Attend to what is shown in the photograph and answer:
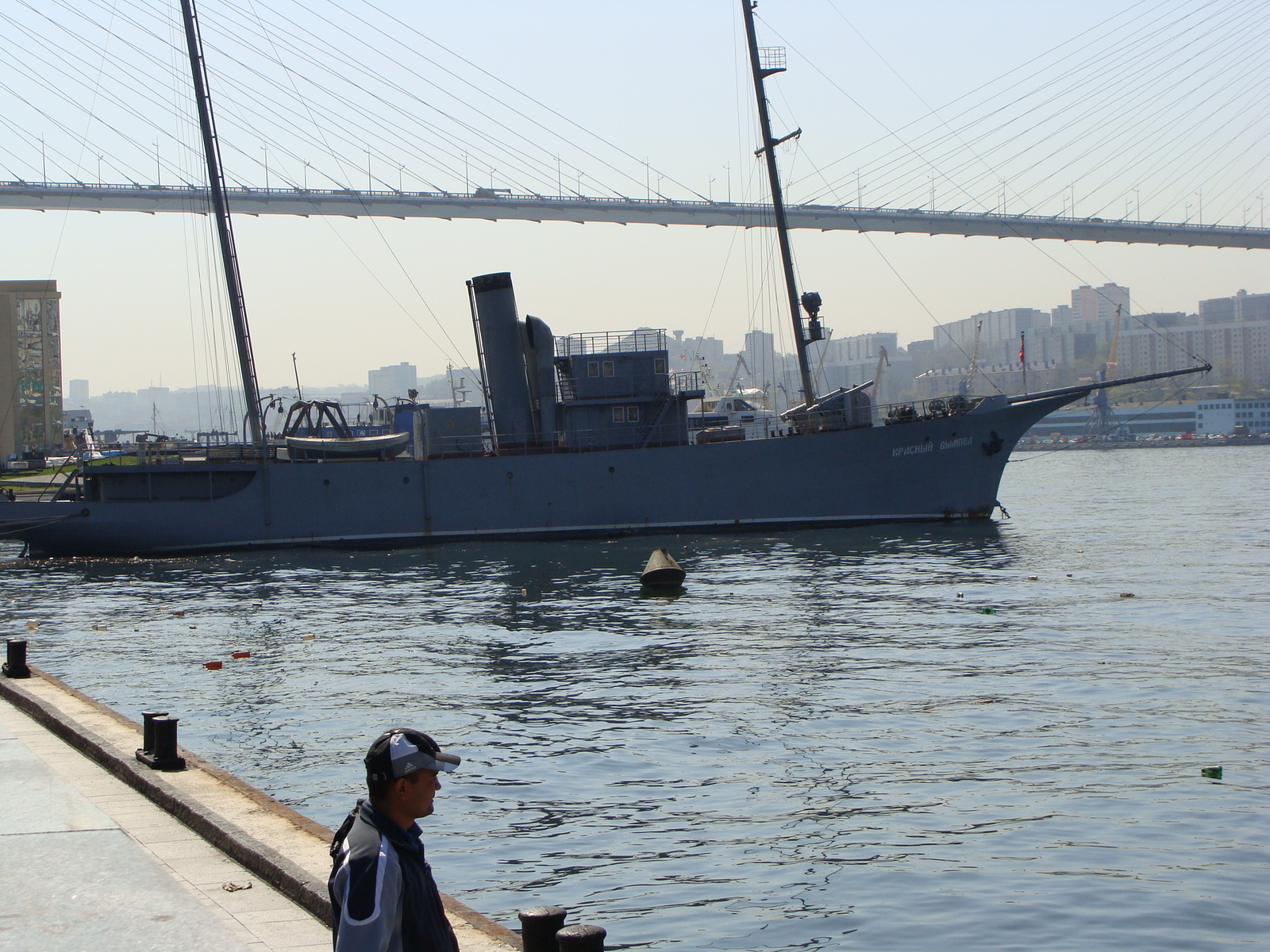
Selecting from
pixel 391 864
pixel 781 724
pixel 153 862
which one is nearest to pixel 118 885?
pixel 153 862

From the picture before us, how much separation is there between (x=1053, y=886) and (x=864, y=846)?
60.4 inches

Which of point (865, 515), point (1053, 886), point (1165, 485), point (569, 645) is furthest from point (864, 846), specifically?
point (1165, 485)

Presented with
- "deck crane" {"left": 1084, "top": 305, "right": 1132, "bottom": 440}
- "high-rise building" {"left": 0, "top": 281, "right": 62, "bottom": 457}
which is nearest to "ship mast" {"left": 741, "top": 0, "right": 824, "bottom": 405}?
"high-rise building" {"left": 0, "top": 281, "right": 62, "bottom": 457}

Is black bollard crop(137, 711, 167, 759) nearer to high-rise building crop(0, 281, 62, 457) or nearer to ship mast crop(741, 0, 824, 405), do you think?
ship mast crop(741, 0, 824, 405)

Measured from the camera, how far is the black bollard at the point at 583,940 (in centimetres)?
508

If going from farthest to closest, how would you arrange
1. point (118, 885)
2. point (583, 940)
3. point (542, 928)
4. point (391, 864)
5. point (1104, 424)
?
1. point (1104, 424)
2. point (118, 885)
3. point (542, 928)
4. point (583, 940)
5. point (391, 864)

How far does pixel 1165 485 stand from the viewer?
69250mm

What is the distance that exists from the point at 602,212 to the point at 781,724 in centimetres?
9612

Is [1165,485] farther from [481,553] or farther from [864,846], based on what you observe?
[864,846]

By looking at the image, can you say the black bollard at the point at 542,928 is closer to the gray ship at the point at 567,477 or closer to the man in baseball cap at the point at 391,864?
the man in baseball cap at the point at 391,864

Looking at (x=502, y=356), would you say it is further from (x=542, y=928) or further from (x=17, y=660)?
(x=542, y=928)

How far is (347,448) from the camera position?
4019 centimetres

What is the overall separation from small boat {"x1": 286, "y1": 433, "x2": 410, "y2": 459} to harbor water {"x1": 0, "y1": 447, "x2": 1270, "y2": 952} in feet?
27.9

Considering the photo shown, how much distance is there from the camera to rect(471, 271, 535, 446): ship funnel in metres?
42.3
